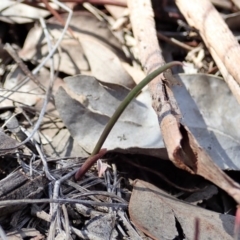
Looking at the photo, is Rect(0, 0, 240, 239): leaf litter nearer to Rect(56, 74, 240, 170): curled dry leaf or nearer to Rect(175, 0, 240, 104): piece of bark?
Rect(56, 74, 240, 170): curled dry leaf

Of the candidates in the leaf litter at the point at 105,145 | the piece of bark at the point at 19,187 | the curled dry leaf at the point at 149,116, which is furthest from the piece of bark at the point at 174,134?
the piece of bark at the point at 19,187

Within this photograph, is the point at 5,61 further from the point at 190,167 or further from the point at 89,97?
the point at 190,167

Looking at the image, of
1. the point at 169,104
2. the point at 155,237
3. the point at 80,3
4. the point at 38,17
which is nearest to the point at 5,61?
the point at 38,17

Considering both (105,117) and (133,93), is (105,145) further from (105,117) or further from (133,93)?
(133,93)

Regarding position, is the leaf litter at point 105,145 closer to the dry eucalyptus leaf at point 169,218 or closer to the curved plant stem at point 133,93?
the dry eucalyptus leaf at point 169,218

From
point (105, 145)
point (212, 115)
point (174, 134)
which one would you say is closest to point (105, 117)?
point (105, 145)
